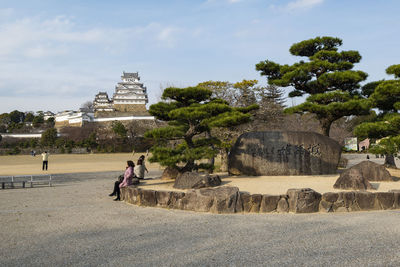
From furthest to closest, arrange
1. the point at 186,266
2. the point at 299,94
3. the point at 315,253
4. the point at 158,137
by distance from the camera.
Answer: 1. the point at 299,94
2. the point at 158,137
3. the point at 315,253
4. the point at 186,266

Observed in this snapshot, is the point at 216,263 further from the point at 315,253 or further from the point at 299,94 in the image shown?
the point at 299,94

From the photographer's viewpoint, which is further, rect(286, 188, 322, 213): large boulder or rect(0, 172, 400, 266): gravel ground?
rect(286, 188, 322, 213): large boulder

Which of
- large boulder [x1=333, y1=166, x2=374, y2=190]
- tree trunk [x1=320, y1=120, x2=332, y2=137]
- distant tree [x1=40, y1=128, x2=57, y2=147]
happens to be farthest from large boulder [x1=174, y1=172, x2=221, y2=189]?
distant tree [x1=40, y1=128, x2=57, y2=147]

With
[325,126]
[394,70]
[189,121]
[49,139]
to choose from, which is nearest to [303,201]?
[189,121]

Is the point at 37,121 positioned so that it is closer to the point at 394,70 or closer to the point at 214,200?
the point at 394,70

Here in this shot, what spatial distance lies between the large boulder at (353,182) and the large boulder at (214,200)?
330cm

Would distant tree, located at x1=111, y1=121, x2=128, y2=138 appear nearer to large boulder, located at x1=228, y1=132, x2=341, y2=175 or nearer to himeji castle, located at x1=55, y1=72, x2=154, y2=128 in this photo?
himeji castle, located at x1=55, y1=72, x2=154, y2=128

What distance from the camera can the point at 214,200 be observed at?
690 centimetres

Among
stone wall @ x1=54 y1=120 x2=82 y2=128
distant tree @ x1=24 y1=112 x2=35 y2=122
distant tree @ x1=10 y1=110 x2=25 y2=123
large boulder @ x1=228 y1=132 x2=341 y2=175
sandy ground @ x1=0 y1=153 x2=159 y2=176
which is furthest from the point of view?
distant tree @ x1=24 y1=112 x2=35 y2=122

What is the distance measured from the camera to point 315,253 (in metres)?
4.05

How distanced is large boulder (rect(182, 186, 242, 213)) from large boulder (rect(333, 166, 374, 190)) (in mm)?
3298

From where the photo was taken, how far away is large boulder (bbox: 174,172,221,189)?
9234 millimetres

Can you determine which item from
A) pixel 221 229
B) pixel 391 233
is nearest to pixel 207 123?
pixel 221 229

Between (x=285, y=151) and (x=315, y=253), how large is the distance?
793 cm
